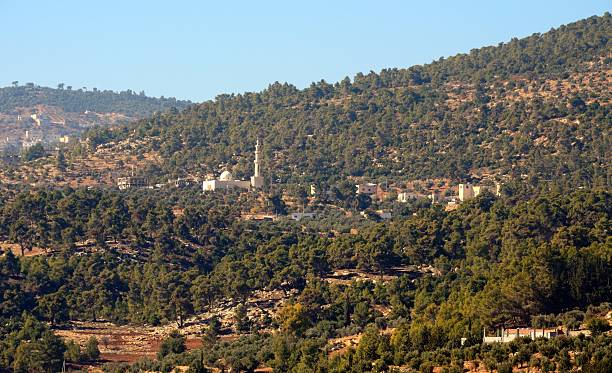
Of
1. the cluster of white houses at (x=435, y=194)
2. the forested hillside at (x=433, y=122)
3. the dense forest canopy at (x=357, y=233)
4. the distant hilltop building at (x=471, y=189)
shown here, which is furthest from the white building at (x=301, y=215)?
the forested hillside at (x=433, y=122)

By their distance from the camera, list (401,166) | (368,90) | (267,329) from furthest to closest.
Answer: (368,90), (401,166), (267,329)

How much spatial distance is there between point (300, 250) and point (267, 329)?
1286 centimetres

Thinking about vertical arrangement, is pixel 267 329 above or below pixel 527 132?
below

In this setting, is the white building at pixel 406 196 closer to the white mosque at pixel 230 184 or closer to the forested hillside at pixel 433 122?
the forested hillside at pixel 433 122

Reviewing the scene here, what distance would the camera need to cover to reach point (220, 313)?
252ft

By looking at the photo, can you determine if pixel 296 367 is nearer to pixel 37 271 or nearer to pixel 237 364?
pixel 237 364

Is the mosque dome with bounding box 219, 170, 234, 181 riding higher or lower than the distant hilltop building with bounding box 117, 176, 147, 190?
higher

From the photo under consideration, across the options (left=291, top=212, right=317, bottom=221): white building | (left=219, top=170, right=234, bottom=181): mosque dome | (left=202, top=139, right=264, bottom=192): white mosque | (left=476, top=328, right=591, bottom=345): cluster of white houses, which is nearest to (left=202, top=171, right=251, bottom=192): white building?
(left=202, top=139, right=264, bottom=192): white mosque

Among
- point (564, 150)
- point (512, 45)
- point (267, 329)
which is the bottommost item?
point (267, 329)

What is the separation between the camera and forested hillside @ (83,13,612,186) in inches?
4712

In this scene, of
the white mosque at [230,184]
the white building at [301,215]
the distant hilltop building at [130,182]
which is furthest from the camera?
the distant hilltop building at [130,182]

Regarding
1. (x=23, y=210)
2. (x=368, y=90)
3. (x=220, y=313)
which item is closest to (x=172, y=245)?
(x=23, y=210)

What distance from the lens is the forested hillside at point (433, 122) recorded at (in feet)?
393

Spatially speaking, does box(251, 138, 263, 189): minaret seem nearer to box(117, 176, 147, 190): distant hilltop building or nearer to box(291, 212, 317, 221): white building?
box(291, 212, 317, 221): white building
